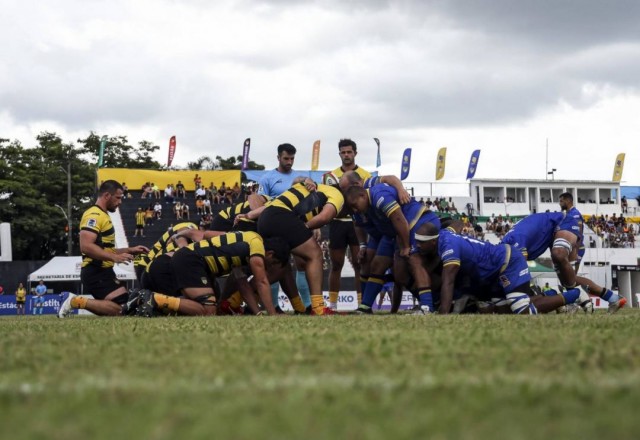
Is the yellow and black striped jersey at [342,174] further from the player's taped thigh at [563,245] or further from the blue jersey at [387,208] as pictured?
the player's taped thigh at [563,245]

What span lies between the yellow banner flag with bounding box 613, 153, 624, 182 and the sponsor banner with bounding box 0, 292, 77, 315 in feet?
206

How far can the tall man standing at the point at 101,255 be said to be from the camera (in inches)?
452

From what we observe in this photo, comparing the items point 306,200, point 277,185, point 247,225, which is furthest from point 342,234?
point 306,200

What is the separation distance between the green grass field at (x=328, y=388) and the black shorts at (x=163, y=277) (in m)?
5.72

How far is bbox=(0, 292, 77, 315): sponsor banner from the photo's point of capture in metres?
33.7

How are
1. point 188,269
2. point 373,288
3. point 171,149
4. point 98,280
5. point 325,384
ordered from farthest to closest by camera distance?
1. point 171,149
2. point 373,288
3. point 98,280
4. point 188,269
5. point 325,384

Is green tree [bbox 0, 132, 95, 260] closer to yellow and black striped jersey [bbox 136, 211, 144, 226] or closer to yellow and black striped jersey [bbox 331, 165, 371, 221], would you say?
yellow and black striped jersey [bbox 136, 211, 144, 226]

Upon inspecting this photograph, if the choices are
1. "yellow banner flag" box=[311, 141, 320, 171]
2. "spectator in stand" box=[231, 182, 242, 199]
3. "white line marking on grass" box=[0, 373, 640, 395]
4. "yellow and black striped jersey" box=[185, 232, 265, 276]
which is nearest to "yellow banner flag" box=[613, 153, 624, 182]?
"yellow banner flag" box=[311, 141, 320, 171]

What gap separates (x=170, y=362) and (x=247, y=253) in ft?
20.7

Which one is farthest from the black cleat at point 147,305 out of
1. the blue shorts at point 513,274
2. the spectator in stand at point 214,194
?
the spectator in stand at point 214,194

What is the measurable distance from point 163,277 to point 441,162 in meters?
62.1

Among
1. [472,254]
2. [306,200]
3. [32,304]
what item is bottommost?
[32,304]

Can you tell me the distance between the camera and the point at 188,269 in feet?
34.5

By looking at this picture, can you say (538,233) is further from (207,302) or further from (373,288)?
(207,302)
